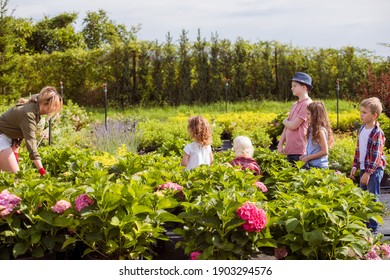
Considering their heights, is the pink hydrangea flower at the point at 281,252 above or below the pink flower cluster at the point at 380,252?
above

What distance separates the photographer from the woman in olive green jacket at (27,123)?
15.7 ft

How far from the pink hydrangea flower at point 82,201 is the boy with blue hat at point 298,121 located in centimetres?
267

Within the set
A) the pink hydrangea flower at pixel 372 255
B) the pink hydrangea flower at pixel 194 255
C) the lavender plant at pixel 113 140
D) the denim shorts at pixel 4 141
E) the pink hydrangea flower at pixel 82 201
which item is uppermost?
the denim shorts at pixel 4 141

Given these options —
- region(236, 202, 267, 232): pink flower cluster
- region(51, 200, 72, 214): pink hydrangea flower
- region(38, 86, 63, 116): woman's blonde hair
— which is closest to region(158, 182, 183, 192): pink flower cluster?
region(51, 200, 72, 214): pink hydrangea flower

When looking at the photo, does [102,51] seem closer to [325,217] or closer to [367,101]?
[367,101]

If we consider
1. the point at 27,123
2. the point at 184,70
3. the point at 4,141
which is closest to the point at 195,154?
the point at 27,123

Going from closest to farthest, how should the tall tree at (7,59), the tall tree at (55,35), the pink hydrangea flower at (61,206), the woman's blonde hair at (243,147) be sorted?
the pink hydrangea flower at (61,206) < the woman's blonde hair at (243,147) < the tall tree at (7,59) < the tall tree at (55,35)

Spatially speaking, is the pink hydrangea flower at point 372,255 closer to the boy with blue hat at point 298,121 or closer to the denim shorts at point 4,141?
the boy with blue hat at point 298,121

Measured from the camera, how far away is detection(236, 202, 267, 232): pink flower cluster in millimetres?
3215

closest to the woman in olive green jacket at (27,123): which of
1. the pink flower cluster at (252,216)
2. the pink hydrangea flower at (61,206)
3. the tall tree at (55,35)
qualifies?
the pink hydrangea flower at (61,206)

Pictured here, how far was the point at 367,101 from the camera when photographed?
499cm

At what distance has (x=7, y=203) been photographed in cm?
356

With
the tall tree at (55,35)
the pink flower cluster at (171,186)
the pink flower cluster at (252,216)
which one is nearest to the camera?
the pink flower cluster at (252,216)

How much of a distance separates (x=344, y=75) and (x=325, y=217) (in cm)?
1468
